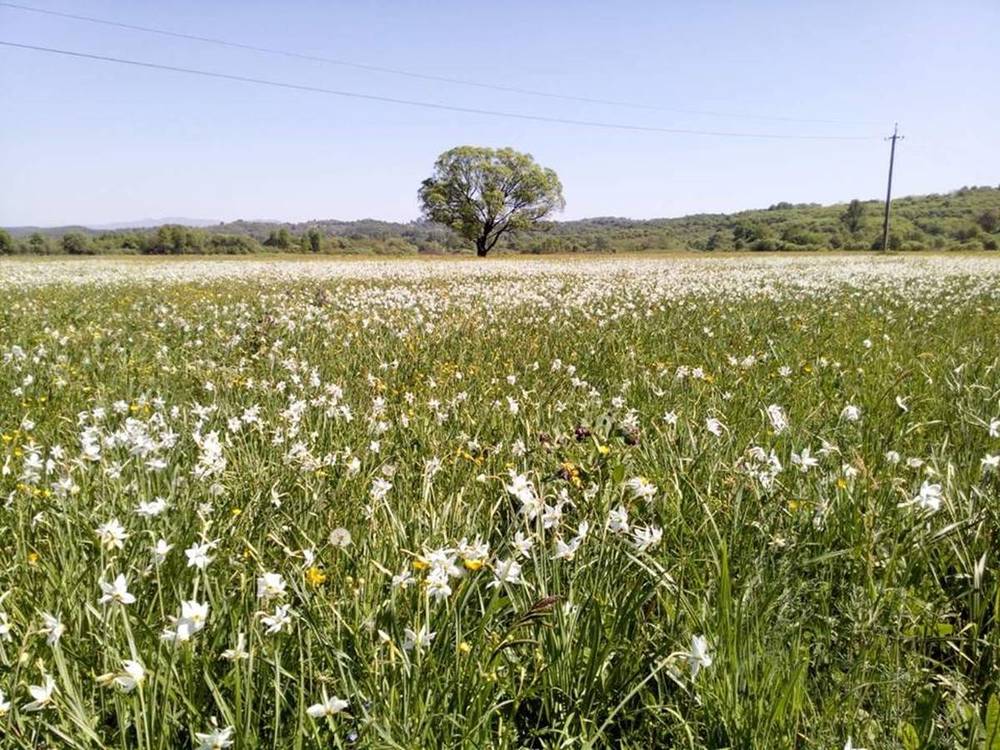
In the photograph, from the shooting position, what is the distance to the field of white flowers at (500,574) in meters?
1.62

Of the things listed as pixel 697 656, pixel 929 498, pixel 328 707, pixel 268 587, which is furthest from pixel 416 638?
pixel 929 498

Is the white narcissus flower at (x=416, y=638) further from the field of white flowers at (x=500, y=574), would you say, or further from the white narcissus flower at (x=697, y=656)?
the white narcissus flower at (x=697, y=656)

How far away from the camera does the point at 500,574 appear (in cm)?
168

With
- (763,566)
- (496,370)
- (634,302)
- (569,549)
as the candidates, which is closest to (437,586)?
(569,549)

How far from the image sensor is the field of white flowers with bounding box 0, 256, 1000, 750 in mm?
1623

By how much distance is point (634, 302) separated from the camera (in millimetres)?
11539

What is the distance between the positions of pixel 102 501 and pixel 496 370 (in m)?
4.01

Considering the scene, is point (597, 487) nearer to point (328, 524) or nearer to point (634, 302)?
point (328, 524)

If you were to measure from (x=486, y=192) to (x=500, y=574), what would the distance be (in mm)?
73909

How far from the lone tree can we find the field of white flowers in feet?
228

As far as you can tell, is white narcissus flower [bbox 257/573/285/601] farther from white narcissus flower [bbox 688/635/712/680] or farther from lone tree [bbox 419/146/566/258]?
lone tree [bbox 419/146/566/258]

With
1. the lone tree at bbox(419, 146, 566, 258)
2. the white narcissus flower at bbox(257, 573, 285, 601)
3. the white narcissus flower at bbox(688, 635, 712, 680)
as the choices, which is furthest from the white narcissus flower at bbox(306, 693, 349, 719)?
the lone tree at bbox(419, 146, 566, 258)

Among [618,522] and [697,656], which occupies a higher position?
[618,522]

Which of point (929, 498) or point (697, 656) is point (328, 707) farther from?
point (929, 498)
